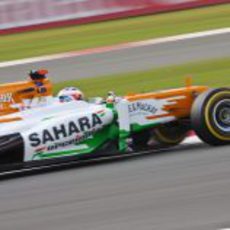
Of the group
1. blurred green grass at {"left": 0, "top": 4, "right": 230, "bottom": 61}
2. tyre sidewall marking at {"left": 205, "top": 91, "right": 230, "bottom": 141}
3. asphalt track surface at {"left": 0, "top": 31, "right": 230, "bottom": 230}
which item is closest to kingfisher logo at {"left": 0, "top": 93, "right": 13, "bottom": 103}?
asphalt track surface at {"left": 0, "top": 31, "right": 230, "bottom": 230}

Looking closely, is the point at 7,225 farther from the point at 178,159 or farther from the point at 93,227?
the point at 178,159

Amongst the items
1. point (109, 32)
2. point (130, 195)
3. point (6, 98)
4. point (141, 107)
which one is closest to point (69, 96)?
point (6, 98)

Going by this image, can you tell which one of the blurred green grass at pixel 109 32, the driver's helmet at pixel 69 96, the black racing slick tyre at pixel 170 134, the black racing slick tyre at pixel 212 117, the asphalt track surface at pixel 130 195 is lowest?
the asphalt track surface at pixel 130 195

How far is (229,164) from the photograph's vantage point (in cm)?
738

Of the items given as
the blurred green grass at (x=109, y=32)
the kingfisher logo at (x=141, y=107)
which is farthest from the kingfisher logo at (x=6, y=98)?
the blurred green grass at (x=109, y=32)

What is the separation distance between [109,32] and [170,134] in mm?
9883

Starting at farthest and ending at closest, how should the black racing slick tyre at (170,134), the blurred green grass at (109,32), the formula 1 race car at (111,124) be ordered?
the blurred green grass at (109,32) → the black racing slick tyre at (170,134) → the formula 1 race car at (111,124)

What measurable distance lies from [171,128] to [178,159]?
102 centimetres

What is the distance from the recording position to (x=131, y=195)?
651 centimetres

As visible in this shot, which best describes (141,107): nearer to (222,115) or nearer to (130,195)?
(222,115)

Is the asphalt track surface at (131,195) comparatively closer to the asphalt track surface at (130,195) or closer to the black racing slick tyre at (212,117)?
the asphalt track surface at (130,195)

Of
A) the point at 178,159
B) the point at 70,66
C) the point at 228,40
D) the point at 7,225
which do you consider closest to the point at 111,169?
the point at 178,159

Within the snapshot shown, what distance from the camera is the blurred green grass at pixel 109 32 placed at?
17734 millimetres

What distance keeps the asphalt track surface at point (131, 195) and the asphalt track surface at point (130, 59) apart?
6.74m
